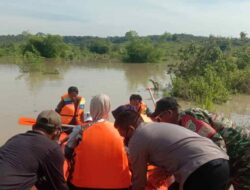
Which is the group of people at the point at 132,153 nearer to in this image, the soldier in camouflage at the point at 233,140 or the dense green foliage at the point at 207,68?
the soldier in camouflage at the point at 233,140

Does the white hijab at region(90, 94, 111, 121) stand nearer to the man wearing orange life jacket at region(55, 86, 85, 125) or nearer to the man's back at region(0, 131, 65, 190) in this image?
the man's back at region(0, 131, 65, 190)

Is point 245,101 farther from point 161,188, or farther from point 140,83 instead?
point 161,188

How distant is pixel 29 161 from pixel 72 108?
388cm

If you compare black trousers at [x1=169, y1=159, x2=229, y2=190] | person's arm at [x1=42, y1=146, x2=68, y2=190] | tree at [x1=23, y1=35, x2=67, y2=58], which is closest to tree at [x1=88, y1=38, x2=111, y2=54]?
tree at [x1=23, y1=35, x2=67, y2=58]

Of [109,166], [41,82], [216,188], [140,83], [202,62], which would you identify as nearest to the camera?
[216,188]

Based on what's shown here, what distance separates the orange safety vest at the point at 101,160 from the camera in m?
2.98

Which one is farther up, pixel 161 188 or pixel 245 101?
pixel 161 188

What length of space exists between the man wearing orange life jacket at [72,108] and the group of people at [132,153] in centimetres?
314

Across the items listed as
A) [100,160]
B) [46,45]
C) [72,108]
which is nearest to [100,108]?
[100,160]

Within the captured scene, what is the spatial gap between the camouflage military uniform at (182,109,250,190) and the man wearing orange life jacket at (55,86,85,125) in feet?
11.2

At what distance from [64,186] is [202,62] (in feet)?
47.5

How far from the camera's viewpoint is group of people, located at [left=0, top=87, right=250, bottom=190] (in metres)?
2.55

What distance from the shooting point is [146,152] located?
2596 mm

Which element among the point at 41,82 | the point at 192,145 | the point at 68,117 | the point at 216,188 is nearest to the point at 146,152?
the point at 192,145
